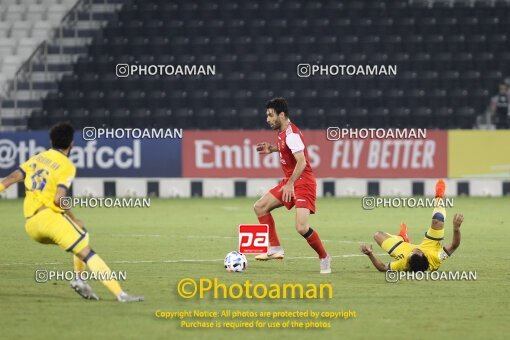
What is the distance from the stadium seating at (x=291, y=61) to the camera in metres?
34.5

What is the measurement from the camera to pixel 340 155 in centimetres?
3077

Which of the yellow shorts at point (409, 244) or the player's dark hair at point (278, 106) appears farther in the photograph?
the player's dark hair at point (278, 106)

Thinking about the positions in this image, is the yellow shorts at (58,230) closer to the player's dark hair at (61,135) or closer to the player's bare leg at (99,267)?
the player's bare leg at (99,267)

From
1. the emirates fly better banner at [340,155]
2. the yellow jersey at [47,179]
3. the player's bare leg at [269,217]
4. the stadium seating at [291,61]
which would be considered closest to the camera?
the yellow jersey at [47,179]

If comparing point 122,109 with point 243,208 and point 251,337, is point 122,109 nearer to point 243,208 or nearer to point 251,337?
point 243,208

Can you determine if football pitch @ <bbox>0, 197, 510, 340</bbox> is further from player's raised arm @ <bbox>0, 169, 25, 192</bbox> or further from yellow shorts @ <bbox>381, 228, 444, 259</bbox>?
player's raised arm @ <bbox>0, 169, 25, 192</bbox>

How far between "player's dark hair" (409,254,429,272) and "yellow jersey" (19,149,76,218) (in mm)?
4639

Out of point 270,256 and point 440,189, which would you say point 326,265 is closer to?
point 270,256

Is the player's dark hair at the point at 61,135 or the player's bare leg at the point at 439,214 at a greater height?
the player's dark hair at the point at 61,135

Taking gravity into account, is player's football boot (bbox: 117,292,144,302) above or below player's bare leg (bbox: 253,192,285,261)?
below

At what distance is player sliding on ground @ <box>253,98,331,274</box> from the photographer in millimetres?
14039

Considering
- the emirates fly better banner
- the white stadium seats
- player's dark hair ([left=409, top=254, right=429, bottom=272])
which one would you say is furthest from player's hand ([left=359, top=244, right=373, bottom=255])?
the white stadium seats

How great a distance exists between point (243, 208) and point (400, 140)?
581 centimetres

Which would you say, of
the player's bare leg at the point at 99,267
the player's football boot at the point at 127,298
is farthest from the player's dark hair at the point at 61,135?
the player's football boot at the point at 127,298
